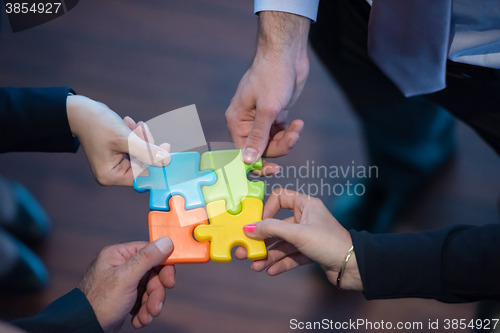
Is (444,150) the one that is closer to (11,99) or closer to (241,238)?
(241,238)

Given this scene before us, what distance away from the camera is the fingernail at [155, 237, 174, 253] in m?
1.01

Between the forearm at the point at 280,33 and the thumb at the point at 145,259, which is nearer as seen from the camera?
the thumb at the point at 145,259

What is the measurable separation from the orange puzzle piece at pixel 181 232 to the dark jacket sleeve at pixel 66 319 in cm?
24

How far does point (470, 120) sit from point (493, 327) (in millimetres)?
848

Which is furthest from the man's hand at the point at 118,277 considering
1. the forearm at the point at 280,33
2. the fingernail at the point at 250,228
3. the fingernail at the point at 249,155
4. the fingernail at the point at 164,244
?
the forearm at the point at 280,33

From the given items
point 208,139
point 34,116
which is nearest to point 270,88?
point 208,139

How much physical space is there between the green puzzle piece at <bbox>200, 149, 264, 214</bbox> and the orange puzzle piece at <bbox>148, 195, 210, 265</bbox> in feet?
0.25

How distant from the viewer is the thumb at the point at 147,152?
1111 millimetres

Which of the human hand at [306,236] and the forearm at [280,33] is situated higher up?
the forearm at [280,33]

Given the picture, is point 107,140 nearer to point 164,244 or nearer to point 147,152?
point 147,152

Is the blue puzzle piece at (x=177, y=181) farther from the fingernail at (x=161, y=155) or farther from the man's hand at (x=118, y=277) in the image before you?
the man's hand at (x=118, y=277)

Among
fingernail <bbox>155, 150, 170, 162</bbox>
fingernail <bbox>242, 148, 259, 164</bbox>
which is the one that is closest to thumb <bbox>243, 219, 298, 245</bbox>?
fingernail <bbox>242, 148, 259, 164</bbox>

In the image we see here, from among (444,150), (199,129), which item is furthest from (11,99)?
(444,150)

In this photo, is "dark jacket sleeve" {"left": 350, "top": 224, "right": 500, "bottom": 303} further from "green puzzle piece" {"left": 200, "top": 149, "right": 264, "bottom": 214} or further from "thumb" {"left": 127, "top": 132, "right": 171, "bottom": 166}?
"thumb" {"left": 127, "top": 132, "right": 171, "bottom": 166}
